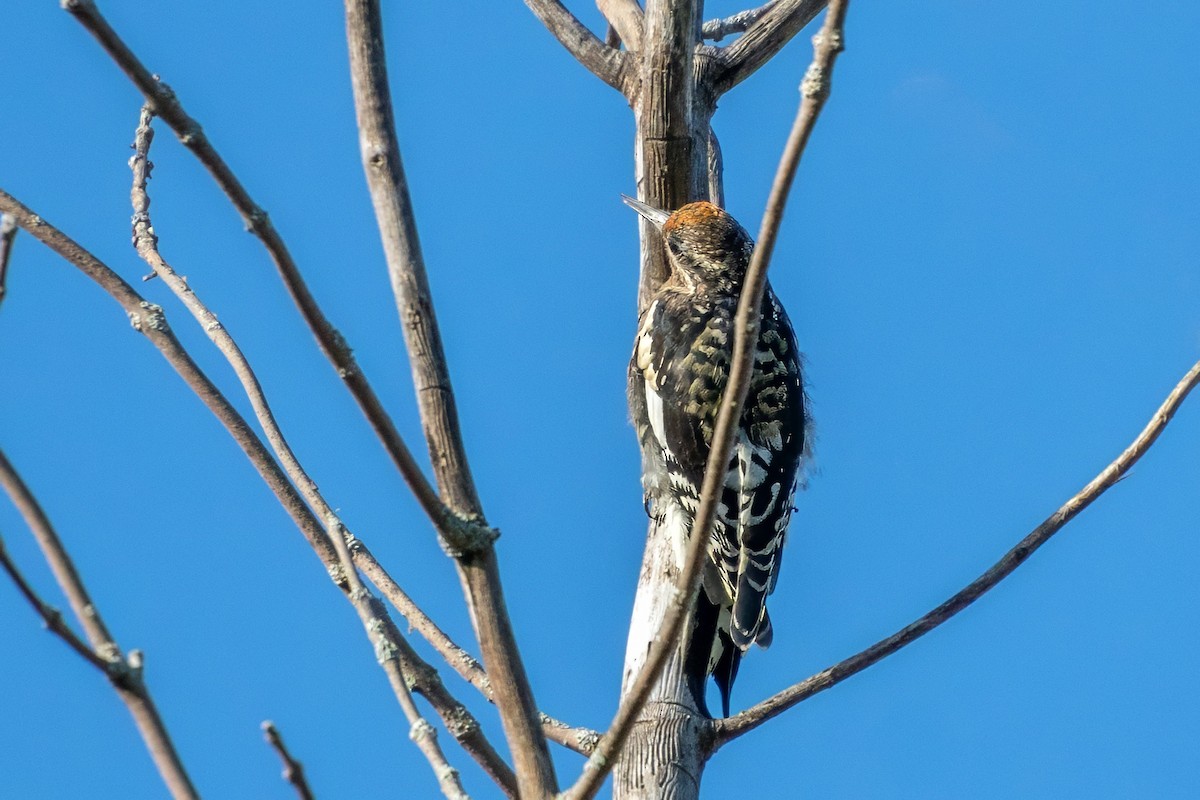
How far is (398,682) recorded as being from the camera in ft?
5.95

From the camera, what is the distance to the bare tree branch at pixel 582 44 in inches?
178

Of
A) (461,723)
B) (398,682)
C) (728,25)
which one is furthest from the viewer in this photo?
(728,25)

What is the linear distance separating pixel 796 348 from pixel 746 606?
1.35m

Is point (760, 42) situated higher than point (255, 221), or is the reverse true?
point (760, 42)

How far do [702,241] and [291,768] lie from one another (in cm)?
361

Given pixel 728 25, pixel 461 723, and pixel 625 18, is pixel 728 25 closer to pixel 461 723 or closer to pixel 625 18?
pixel 625 18

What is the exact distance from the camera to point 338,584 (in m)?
2.35

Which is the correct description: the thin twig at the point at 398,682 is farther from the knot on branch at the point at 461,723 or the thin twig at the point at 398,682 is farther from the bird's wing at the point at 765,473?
the bird's wing at the point at 765,473

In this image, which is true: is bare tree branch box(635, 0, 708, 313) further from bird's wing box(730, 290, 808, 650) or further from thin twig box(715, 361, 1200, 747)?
thin twig box(715, 361, 1200, 747)

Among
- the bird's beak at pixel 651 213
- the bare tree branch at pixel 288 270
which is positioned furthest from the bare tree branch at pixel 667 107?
the bare tree branch at pixel 288 270

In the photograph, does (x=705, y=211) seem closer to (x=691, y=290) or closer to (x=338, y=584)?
(x=691, y=290)

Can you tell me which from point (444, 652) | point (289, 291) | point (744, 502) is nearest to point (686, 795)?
point (444, 652)

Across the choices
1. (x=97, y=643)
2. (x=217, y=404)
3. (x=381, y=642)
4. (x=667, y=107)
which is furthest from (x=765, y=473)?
(x=97, y=643)

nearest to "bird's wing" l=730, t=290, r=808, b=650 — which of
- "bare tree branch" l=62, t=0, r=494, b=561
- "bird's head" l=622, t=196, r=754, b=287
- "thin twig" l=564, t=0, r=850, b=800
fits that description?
"bird's head" l=622, t=196, r=754, b=287
